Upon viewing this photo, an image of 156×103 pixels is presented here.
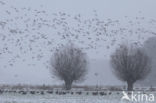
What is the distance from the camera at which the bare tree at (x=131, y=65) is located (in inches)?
1469

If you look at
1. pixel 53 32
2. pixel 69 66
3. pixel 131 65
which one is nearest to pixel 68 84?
pixel 69 66

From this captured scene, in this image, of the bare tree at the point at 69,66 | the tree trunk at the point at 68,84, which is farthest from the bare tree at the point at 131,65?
the tree trunk at the point at 68,84

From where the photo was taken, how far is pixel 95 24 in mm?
46719

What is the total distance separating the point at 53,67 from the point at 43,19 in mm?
9392

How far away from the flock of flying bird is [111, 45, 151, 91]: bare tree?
15.4ft

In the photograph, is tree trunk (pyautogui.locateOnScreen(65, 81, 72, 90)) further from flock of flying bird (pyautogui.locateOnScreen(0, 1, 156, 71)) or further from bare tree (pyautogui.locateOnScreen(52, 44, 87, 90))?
flock of flying bird (pyautogui.locateOnScreen(0, 1, 156, 71))

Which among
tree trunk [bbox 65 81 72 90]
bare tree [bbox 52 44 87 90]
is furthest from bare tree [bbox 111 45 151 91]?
tree trunk [bbox 65 81 72 90]

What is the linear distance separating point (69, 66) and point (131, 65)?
5.27 meters

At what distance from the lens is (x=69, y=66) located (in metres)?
36.9

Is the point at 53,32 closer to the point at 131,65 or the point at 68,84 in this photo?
the point at 68,84

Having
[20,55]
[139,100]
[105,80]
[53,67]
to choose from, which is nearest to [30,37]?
[20,55]

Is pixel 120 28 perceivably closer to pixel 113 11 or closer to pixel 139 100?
pixel 113 11

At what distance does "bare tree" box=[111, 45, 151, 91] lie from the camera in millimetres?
37312

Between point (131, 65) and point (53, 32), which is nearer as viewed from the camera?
point (131, 65)
